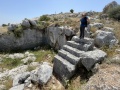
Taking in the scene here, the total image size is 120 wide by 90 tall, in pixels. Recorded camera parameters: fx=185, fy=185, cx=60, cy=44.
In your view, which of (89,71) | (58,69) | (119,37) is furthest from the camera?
(119,37)

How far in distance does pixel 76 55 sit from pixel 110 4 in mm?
24694

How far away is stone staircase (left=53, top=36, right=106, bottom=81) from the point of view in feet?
25.8

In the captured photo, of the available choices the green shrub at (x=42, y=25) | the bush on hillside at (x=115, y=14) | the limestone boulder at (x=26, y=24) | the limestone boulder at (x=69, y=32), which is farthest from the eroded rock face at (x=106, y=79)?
the bush on hillside at (x=115, y=14)

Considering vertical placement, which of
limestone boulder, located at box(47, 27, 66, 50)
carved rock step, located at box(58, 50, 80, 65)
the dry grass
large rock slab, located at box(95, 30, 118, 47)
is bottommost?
the dry grass

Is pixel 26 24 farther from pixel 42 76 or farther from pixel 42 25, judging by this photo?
pixel 42 76

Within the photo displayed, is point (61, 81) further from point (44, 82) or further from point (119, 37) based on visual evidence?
point (119, 37)

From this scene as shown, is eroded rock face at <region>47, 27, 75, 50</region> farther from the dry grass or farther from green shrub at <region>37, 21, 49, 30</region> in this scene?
the dry grass

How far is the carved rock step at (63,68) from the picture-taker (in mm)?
8085

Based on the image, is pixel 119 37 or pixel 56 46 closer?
pixel 119 37

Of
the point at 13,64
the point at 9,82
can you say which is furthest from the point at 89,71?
the point at 13,64

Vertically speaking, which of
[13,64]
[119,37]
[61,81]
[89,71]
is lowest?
[13,64]

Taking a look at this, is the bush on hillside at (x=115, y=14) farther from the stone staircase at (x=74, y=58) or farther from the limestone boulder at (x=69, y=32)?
the stone staircase at (x=74, y=58)

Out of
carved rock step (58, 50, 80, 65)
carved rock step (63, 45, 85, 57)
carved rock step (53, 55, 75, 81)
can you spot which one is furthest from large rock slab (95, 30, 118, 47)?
carved rock step (53, 55, 75, 81)

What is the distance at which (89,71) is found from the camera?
309 inches
